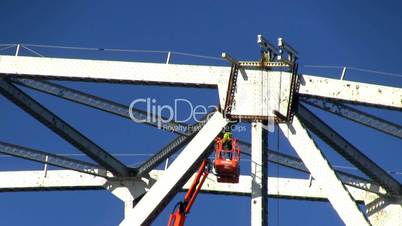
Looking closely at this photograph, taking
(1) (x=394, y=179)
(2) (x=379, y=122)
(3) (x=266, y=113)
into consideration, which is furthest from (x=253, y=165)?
(1) (x=394, y=179)

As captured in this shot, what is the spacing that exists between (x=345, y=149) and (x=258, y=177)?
6.25 m

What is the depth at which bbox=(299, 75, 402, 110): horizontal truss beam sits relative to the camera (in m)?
57.9

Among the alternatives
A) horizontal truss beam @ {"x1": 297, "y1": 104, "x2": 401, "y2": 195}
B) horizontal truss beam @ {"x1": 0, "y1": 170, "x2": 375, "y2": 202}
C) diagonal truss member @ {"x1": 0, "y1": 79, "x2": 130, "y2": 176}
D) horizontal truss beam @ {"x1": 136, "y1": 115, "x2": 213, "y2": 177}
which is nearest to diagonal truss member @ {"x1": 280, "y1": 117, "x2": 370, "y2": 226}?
horizontal truss beam @ {"x1": 297, "y1": 104, "x2": 401, "y2": 195}

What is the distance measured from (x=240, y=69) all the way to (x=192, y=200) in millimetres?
10632

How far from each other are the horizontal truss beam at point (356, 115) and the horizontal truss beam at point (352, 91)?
1.84 ft

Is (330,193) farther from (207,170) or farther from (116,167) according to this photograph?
(116,167)

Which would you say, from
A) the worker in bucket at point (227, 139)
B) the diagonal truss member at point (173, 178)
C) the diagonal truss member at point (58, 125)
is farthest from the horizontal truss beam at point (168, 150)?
the diagonal truss member at point (173, 178)

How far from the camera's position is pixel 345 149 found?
62.8 metres

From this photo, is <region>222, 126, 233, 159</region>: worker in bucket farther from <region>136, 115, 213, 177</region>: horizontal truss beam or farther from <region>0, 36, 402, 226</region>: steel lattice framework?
<region>136, 115, 213, 177</region>: horizontal truss beam

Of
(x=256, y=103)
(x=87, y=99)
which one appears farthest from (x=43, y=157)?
(x=256, y=103)

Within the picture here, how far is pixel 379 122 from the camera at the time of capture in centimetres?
6488

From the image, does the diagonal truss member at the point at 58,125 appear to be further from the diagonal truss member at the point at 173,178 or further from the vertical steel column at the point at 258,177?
the vertical steel column at the point at 258,177

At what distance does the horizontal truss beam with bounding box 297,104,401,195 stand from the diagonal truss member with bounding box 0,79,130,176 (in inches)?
499

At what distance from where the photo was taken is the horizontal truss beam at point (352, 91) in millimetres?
57875
